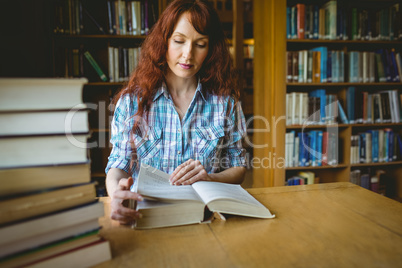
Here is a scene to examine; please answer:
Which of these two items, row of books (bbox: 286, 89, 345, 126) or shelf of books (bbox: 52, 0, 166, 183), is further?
row of books (bbox: 286, 89, 345, 126)

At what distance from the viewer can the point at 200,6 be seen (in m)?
1.21

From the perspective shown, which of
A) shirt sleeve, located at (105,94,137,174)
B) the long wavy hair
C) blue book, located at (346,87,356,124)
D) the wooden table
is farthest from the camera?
blue book, located at (346,87,356,124)

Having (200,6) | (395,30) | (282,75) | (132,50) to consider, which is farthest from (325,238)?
(395,30)

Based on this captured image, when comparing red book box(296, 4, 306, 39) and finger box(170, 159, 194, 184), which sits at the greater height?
red book box(296, 4, 306, 39)

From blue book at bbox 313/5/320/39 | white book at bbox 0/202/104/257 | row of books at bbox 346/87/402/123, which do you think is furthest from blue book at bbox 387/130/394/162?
white book at bbox 0/202/104/257

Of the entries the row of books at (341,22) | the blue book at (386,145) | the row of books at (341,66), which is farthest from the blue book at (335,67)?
the blue book at (386,145)

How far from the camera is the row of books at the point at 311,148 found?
94.9 inches

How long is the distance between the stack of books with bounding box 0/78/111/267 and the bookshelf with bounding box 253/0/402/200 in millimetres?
2074

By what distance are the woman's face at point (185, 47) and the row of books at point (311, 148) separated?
1445 millimetres

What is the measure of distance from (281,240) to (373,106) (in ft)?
7.71

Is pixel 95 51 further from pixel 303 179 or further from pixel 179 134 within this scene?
pixel 303 179

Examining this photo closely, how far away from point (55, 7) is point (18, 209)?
7.23ft

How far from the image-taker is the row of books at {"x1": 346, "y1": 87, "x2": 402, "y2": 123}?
7.94ft

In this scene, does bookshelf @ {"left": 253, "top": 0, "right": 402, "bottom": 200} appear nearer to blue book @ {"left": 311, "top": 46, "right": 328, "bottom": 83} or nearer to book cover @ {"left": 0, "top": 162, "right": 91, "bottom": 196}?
blue book @ {"left": 311, "top": 46, "right": 328, "bottom": 83}
